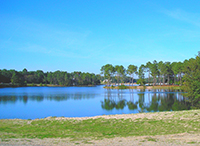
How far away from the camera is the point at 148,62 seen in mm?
115688

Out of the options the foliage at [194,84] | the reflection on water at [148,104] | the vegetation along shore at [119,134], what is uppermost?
the foliage at [194,84]

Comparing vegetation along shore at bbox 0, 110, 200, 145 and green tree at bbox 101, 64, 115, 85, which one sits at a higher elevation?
green tree at bbox 101, 64, 115, 85

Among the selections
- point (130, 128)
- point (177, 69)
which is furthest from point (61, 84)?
point (130, 128)

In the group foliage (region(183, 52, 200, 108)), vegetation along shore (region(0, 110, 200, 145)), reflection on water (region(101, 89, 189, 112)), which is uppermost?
foliage (region(183, 52, 200, 108))

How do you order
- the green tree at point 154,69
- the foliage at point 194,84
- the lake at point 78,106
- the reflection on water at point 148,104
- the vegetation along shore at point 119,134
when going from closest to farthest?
the vegetation along shore at point 119,134
the lake at point 78,106
the foliage at point 194,84
the reflection on water at point 148,104
the green tree at point 154,69

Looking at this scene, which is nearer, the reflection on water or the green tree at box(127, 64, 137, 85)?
the reflection on water

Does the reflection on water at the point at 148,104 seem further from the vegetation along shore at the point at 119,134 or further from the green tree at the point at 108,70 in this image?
the green tree at the point at 108,70

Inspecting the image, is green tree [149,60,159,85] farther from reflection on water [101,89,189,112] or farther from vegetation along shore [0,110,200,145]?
vegetation along shore [0,110,200,145]

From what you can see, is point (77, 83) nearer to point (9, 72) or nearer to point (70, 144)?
point (9, 72)

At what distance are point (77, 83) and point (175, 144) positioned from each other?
161671mm

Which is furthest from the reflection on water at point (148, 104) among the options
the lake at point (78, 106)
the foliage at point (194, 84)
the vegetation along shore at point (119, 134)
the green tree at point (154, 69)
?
the green tree at point (154, 69)

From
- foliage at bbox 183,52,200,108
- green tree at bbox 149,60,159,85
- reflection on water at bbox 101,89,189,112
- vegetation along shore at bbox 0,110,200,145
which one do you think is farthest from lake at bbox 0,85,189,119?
green tree at bbox 149,60,159,85

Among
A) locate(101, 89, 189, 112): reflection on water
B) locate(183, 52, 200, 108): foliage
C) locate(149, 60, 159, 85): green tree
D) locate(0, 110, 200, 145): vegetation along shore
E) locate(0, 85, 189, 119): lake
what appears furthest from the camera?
locate(149, 60, 159, 85): green tree

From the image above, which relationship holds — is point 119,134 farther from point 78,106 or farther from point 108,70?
point 108,70
